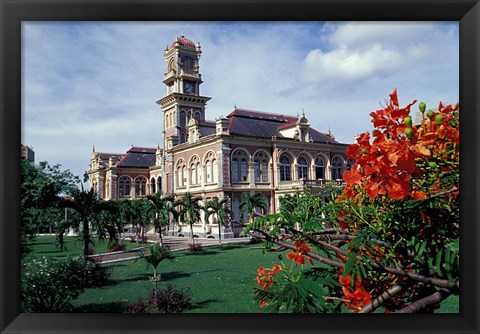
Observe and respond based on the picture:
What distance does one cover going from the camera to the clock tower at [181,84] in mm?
4023

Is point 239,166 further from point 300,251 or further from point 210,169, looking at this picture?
point 300,251

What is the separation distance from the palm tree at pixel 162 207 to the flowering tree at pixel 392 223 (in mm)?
7723

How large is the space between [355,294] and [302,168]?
829cm

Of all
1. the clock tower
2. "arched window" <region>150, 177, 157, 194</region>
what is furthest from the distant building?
"arched window" <region>150, 177, 157, 194</region>

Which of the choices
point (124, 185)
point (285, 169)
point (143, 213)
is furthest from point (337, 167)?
point (143, 213)

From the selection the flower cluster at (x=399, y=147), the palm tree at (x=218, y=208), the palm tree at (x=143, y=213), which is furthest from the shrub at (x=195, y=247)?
the flower cluster at (x=399, y=147)

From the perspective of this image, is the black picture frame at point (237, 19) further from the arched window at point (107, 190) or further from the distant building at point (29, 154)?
the arched window at point (107, 190)

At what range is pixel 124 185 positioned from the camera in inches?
298

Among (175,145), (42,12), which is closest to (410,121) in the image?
(42,12)

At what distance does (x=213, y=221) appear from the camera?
10.5 metres

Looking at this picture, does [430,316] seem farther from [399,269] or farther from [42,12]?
[42,12]

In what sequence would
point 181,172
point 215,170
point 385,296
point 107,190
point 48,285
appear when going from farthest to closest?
point 215,170 < point 181,172 < point 107,190 < point 48,285 < point 385,296

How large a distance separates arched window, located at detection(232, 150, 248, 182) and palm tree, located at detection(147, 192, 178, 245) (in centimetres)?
177

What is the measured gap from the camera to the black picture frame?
8.80ft
